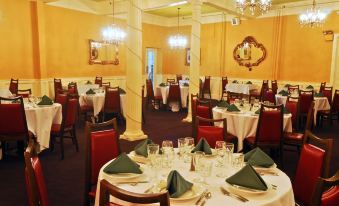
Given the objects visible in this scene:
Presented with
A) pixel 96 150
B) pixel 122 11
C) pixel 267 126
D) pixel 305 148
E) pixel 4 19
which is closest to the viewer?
pixel 305 148

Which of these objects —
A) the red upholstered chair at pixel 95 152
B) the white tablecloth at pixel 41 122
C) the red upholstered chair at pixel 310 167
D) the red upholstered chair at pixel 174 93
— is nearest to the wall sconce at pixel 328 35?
the red upholstered chair at pixel 174 93

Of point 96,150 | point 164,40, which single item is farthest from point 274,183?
point 164,40

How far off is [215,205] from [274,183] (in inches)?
21.9

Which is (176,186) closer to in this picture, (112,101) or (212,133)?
(212,133)

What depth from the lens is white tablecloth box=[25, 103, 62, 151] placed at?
470 cm

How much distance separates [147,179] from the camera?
2033 millimetres

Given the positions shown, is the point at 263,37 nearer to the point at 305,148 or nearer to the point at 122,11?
the point at 122,11

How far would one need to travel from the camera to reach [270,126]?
4.11m

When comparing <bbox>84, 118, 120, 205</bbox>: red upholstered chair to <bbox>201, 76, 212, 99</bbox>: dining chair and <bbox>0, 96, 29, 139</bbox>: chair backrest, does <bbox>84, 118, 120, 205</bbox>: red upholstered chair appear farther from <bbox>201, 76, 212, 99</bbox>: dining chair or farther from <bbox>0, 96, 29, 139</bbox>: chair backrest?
<bbox>201, 76, 212, 99</bbox>: dining chair

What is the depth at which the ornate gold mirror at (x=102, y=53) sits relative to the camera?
35.2ft

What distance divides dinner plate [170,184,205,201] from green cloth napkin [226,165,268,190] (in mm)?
211

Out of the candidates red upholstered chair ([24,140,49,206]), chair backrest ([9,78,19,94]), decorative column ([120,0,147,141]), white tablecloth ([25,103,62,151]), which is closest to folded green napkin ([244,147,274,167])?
red upholstered chair ([24,140,49,206])

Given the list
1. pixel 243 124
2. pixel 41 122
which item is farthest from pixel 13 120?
pixel 243 124

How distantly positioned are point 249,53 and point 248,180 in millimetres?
10267
